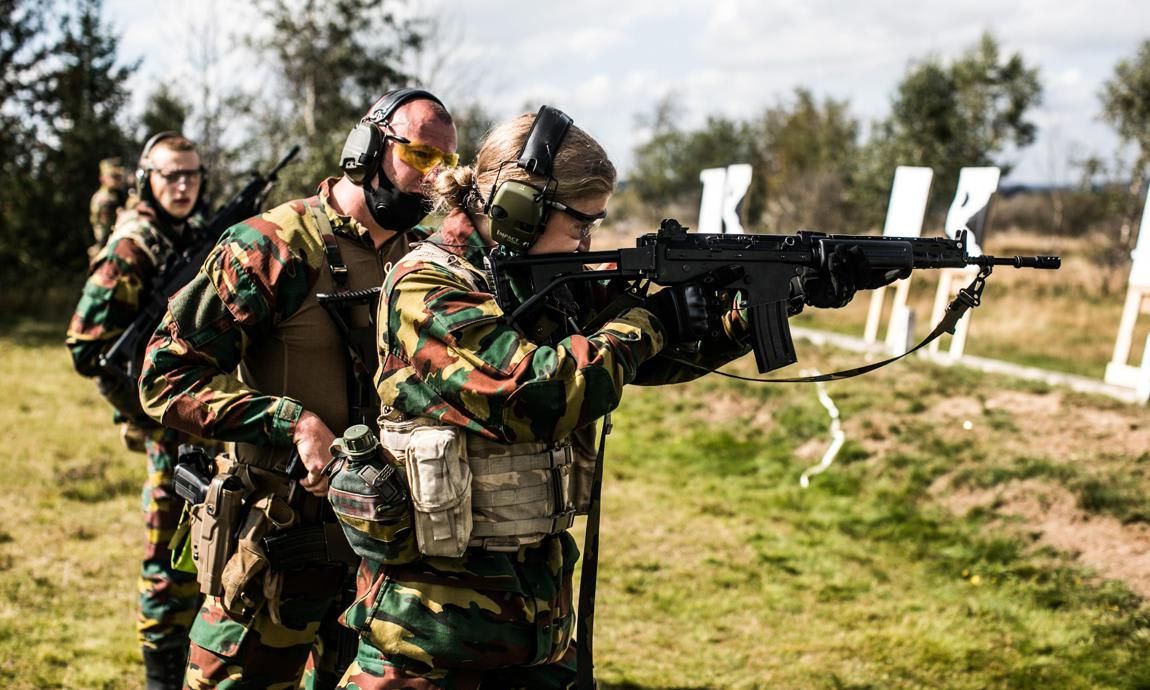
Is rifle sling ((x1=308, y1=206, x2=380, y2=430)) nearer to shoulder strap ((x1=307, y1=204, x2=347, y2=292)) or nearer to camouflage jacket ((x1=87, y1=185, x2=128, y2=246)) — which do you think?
shoulder strap ((x1=307, y1=204, x2=347, y2=292))

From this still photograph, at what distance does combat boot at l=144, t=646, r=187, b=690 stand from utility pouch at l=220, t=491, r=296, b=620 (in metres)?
1.33

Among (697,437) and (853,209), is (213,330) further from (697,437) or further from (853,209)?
(853,209)

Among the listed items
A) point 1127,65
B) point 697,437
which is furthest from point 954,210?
point 1127,65

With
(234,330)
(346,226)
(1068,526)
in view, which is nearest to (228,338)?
(234,330)

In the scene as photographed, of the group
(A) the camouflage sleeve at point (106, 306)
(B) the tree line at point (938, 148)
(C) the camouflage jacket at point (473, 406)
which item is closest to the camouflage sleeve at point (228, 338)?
(C) the camouflage jacket at point (473, 406)

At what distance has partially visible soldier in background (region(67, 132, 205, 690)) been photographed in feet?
13.5

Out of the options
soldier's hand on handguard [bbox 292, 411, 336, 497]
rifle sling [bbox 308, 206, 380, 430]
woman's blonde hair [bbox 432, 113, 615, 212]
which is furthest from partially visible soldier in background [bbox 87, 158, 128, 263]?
woman's blonde hair [bbox 432, 113, 615, 212]

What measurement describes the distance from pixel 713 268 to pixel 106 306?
306cm

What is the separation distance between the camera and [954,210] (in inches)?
332

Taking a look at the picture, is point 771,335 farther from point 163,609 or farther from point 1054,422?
point 1054,422

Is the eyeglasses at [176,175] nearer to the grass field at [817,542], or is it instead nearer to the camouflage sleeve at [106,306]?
the camouflage sleeve at [106,306]

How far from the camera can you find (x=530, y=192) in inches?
92.0

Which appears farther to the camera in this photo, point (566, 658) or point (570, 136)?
point (566, 658)

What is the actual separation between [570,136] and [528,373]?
23.5 inches
